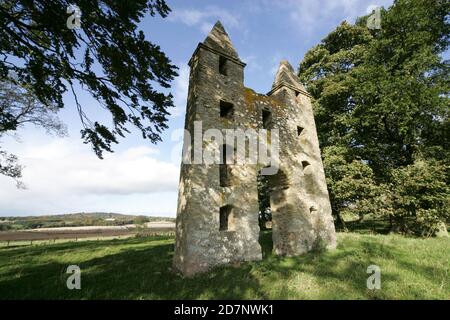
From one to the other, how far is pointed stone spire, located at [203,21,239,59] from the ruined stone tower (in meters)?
0.07

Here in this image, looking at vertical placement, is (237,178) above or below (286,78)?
below

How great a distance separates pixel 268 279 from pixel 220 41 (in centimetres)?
1067

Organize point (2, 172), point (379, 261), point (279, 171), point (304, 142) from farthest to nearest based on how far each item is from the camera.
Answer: point (2, 172)
point (304, 142)
point (279, 171)
point (379, 261)

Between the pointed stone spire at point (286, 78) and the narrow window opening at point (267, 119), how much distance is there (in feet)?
7.81

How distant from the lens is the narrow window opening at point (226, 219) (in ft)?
31.5

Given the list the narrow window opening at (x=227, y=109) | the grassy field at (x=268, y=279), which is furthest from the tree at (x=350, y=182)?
the narrow window opening at (x=227, y=109)

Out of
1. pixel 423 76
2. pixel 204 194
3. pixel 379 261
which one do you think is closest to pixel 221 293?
pixel 204 194

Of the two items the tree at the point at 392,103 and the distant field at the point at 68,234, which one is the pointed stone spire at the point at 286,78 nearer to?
the tree at the point at 392,103

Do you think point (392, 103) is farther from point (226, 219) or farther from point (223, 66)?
point (226, 219)

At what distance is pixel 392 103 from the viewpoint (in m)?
15.4

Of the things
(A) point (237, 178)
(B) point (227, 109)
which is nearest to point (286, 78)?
(B) point (227, 109)

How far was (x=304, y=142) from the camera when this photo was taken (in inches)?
535

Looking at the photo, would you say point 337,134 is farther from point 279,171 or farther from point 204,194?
point 204,194
